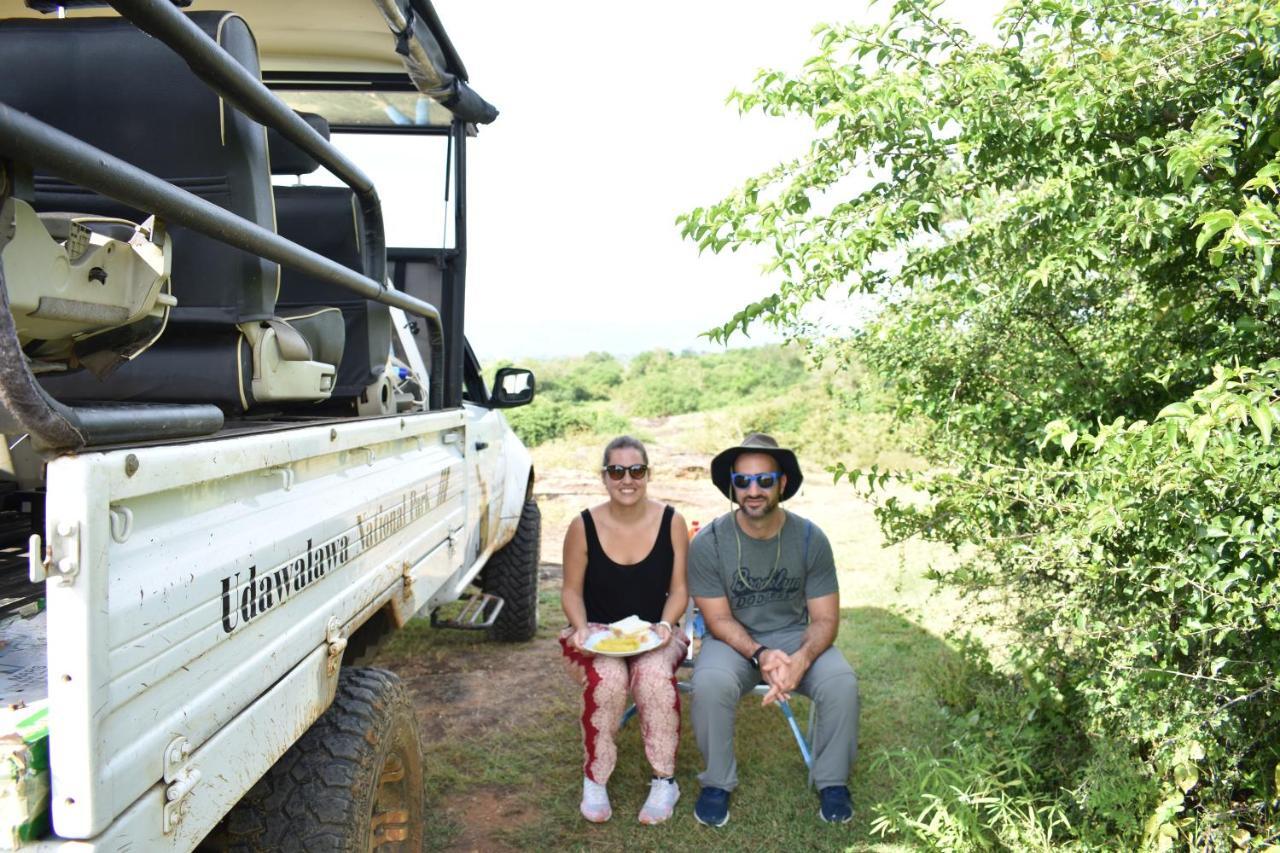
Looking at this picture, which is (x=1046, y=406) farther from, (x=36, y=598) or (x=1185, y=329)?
(x=36, y=598)

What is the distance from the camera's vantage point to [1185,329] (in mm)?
3107

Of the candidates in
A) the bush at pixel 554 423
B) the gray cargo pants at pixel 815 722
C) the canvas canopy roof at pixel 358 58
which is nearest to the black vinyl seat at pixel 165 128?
the canvas canopy roof at pixel 358 58

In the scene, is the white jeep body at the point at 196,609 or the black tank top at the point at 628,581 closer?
the white jeep body at the point at 196,609

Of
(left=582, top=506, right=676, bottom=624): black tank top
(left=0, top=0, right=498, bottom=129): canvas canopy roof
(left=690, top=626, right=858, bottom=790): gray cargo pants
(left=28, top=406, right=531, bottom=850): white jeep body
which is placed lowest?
(left=690, top=626, right=858, bottom=790): gray cargo pants

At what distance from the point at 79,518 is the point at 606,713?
2.58 metres

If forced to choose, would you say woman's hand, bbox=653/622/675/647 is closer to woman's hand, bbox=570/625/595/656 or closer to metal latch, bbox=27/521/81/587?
woman's hand, bbox=570/625/595/656

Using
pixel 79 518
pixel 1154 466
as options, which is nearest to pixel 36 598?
pixel 79 518

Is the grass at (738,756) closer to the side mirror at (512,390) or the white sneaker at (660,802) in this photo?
the white sneaker at (660,802)

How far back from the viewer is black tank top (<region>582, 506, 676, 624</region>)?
13.5ft

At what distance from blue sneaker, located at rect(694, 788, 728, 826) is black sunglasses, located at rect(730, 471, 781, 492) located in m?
1.10

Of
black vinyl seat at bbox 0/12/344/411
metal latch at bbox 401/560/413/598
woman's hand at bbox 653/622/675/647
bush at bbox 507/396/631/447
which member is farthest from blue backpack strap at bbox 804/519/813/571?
bush at bbox 507/396/631/447

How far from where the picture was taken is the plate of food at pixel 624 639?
3742 millimetres

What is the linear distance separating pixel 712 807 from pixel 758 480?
3.88 feet

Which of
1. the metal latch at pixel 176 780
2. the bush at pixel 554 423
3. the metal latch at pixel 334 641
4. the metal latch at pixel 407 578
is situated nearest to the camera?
the metal latch at pixel 176 780
